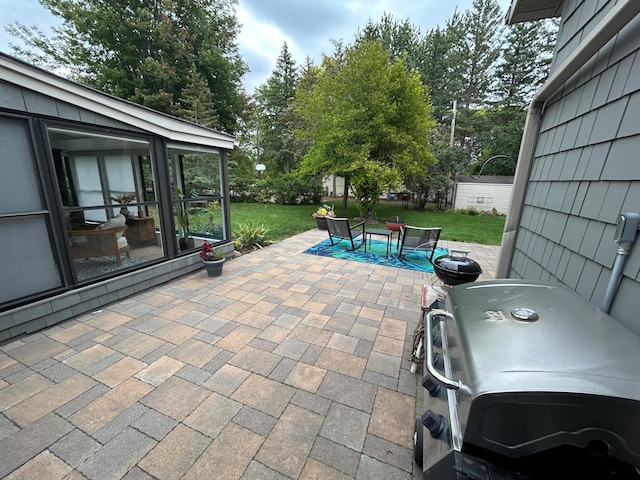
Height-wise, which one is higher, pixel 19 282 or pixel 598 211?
pixel 598 211

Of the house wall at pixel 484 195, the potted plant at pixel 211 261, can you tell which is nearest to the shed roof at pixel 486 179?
the house wall at pixel 484 195

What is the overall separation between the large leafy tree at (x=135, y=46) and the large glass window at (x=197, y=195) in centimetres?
986

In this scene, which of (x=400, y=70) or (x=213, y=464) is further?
(x=400, y=70)

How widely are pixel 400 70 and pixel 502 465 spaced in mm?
10373

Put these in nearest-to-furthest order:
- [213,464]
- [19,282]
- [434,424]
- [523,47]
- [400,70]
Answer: [434,424], [213,464], [19,282], [400,70], [523,47]

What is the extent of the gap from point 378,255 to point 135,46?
16232mm

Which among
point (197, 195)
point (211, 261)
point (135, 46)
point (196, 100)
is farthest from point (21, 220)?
point (135, 46)

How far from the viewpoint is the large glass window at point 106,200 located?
3.43m

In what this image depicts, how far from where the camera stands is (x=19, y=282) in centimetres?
265

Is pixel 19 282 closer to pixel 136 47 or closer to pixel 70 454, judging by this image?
pixel 70 454

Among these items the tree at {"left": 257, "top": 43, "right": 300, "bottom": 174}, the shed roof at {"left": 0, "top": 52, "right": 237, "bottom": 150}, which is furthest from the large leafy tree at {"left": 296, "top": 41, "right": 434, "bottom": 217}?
the tree at {"left": 257, "top": 43, "right": 300, "bottom": 174}

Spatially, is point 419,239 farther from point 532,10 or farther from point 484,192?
point 484,192

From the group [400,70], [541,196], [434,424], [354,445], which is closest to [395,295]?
[541,196]

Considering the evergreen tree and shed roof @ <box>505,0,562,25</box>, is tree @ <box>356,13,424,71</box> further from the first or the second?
shed roof @ <box>505,0,562,25</box>
